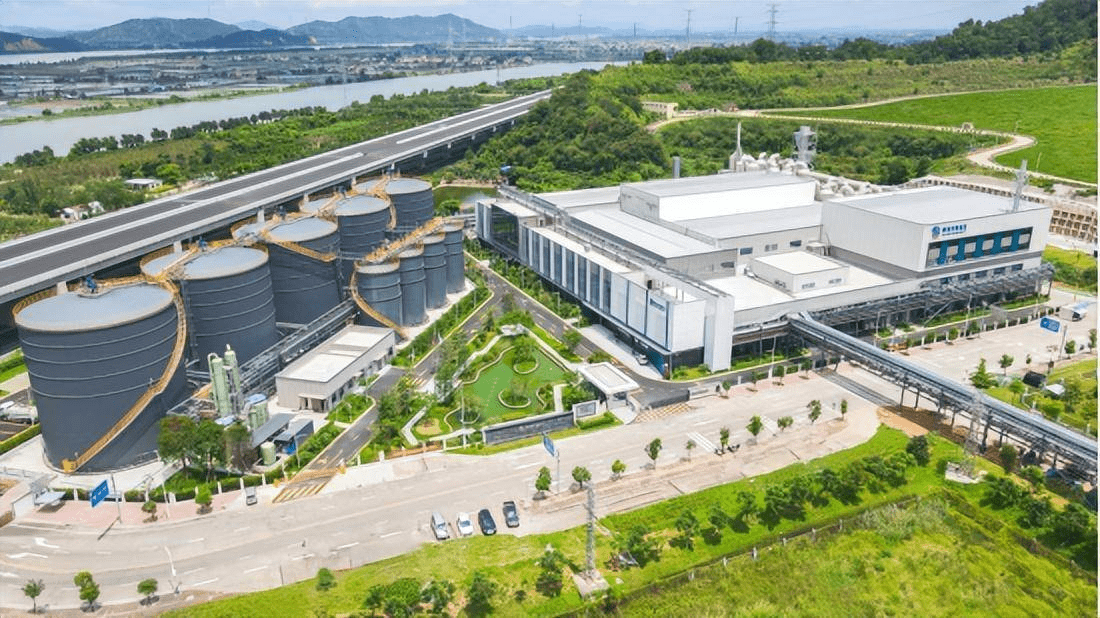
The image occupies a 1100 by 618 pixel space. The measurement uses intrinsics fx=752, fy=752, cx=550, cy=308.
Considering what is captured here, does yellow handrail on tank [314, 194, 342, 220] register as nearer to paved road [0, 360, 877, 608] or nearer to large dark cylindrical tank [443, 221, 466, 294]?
large dark cylindrical tank [443, 221, 466, 294]

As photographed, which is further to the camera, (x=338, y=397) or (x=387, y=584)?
(x=338, y=397)

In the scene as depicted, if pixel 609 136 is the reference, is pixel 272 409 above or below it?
below

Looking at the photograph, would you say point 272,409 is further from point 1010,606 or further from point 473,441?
point 1010,606

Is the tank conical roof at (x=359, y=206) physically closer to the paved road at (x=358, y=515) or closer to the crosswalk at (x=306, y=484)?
the crosswalk at (x=306, y=484)

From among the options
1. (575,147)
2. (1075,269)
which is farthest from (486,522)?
(575,147)

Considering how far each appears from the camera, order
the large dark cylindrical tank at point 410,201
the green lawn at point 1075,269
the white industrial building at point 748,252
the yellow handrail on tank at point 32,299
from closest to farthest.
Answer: the yellow handrail on tank at point 32,299, the white industrial building at point 748,252, the green lawn at point 1075,269, the large dark cylindrical tank at point 410,201

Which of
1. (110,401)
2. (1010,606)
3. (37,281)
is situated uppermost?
(37,281)

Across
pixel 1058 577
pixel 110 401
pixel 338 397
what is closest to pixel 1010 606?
pixel 1058 577

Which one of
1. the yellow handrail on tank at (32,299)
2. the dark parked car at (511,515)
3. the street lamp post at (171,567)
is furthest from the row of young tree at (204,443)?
the dark parked car at (511,515)
